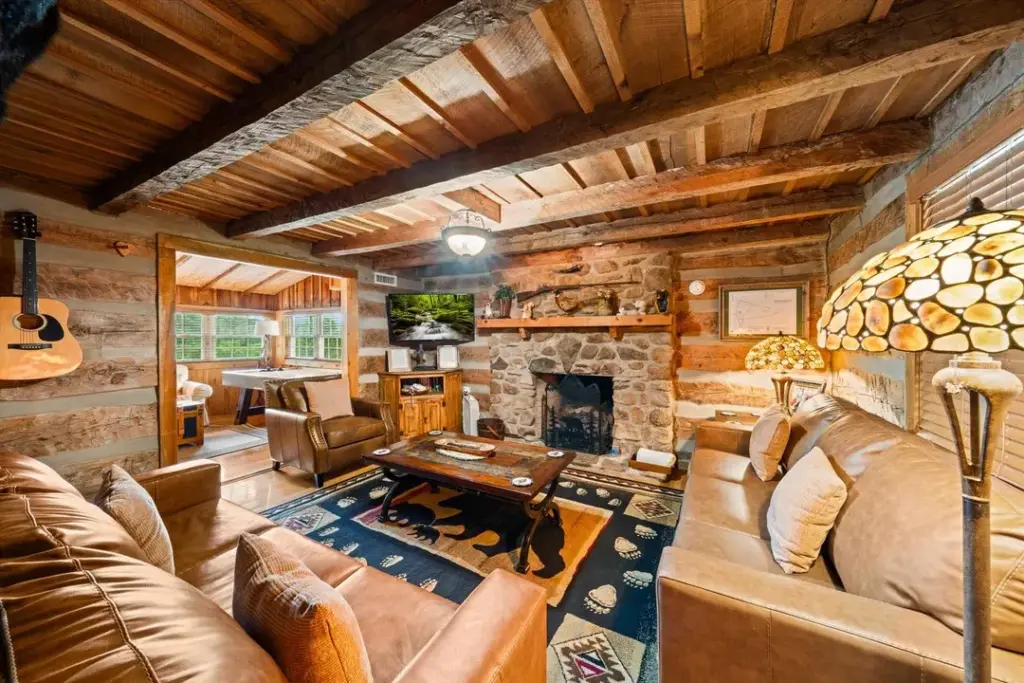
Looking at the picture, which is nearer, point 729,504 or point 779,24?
point 779,24

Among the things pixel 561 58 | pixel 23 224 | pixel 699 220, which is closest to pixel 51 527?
pixel 561 58

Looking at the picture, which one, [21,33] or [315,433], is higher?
[21,33]

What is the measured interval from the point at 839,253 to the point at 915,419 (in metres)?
1.56

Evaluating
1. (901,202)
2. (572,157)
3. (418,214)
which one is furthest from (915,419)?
(418,214)

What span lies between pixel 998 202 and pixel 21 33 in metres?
2.31

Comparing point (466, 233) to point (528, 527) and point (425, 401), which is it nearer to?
point (528, 527)

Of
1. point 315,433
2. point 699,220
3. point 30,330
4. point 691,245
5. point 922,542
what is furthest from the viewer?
point 691,245

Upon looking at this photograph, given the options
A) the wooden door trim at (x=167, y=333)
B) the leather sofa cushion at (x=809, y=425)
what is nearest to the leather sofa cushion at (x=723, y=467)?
the leather sofa cushion at (x=809, y=425)

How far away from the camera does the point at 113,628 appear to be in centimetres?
51

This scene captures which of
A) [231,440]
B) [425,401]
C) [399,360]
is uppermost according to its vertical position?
[399,360]

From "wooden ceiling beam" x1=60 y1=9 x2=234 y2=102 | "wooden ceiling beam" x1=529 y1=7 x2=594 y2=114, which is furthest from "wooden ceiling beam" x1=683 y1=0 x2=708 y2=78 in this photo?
"wooden ceiling beam" x1=60 y1=9 x2=234 y2=102

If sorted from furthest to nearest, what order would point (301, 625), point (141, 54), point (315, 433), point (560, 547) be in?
1. point (315, 433)
2. point (560, 547)
3. point (141, 54)
4. point (301, 625)

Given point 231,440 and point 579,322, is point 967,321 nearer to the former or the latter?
point 579,322

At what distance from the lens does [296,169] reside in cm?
215
